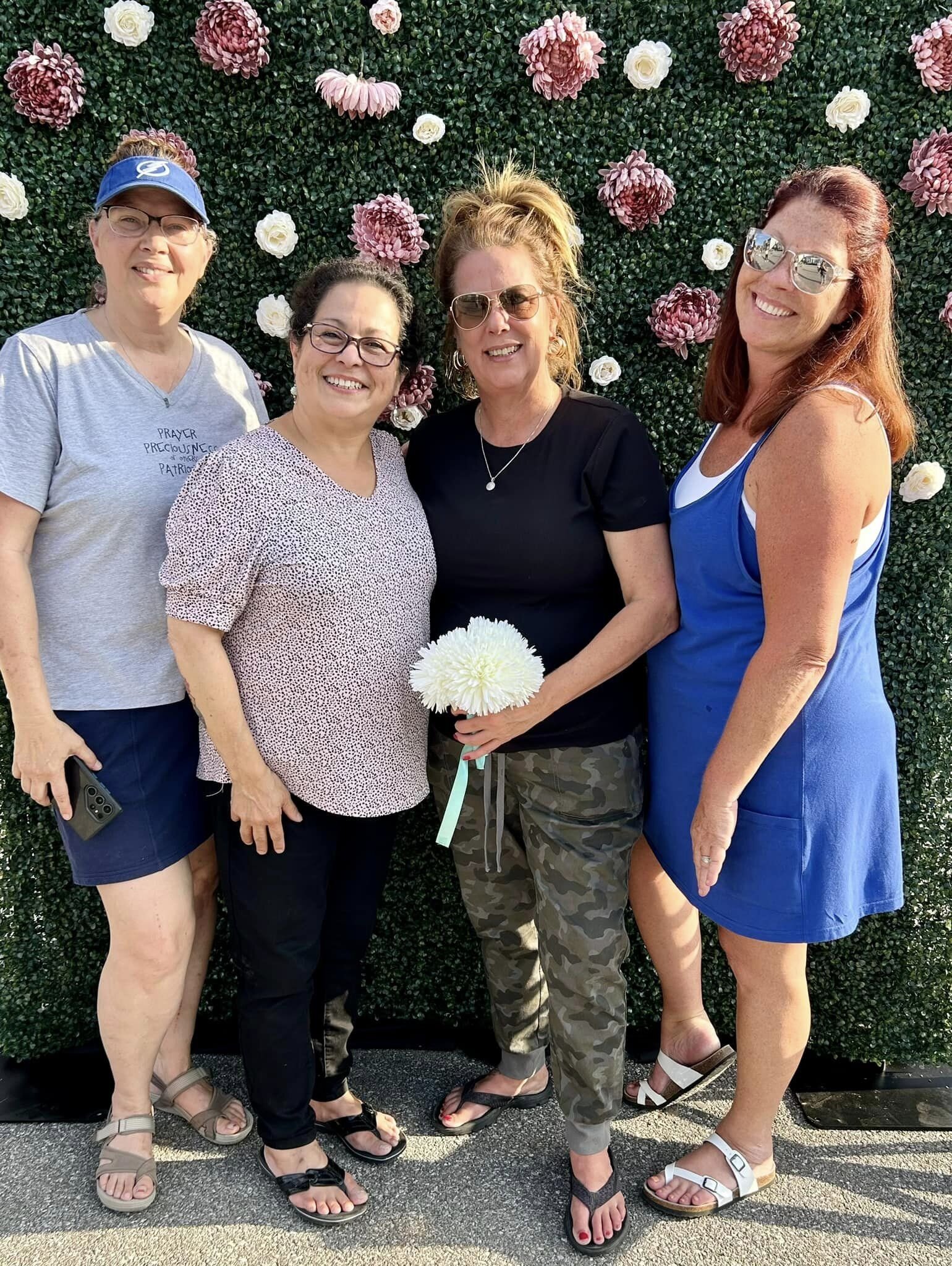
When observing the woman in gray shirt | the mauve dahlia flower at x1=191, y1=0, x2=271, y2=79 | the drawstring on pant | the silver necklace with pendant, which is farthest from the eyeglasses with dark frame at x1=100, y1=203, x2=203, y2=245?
the drawstring on pant

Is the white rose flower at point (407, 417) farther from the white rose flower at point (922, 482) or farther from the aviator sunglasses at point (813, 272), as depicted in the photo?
the white rose flower at point (922, 482)

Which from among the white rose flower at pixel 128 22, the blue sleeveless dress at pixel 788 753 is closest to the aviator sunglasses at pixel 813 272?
the blue sleeveless dress at pixel 788 753

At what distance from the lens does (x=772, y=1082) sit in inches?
91.4

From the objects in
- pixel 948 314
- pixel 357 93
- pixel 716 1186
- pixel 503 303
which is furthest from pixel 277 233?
pixel 716 1186

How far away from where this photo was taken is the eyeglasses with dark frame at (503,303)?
2.12 m

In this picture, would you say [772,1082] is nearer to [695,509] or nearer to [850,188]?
[695,509]

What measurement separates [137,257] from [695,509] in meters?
1.52

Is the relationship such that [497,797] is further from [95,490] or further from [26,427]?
[26,427]

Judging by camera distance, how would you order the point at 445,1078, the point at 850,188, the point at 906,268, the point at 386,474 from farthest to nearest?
the point at 445,1078, the point at 906,268, the point at 386,474, the point at 850,188

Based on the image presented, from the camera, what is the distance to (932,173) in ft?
8.16

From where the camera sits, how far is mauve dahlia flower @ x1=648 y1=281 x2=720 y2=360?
8.61 ft

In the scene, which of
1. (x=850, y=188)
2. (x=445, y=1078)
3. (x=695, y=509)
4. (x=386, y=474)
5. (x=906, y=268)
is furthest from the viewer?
(x=445, y=1078)

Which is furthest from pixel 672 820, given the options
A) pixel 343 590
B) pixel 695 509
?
pixel 343 590

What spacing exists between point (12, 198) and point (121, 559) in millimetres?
1242
